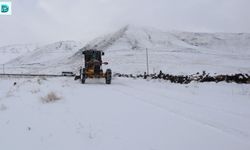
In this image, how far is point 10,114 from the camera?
8.22 metres

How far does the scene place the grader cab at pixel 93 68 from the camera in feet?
76.2

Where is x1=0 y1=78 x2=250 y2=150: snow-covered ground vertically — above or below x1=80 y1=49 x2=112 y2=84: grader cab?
below

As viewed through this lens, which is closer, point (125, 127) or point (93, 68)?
point (125, 127)

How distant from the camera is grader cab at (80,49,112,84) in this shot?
2324 cm

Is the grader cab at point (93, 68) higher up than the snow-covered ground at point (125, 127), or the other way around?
the grader cab at point (93, 68)

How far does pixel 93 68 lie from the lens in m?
24.3

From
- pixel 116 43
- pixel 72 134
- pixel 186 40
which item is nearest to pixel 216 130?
pixel 72 134

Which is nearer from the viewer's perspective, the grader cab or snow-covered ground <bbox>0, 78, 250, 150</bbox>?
snow-covered ground <bbox>0, 78, 250, 150</bbox>

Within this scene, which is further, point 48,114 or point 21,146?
point 48,114

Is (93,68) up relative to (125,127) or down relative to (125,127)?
up

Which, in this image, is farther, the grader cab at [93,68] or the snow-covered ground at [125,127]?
the grader cab at [93,68]

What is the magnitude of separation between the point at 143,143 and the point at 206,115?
3.02 m

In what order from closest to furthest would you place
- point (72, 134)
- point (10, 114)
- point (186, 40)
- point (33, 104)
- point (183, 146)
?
point (183, 146) → point (72, 134) → point (10, 114) → point (33, 104) → point (186, 40)

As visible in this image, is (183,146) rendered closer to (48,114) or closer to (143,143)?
(143,143)
